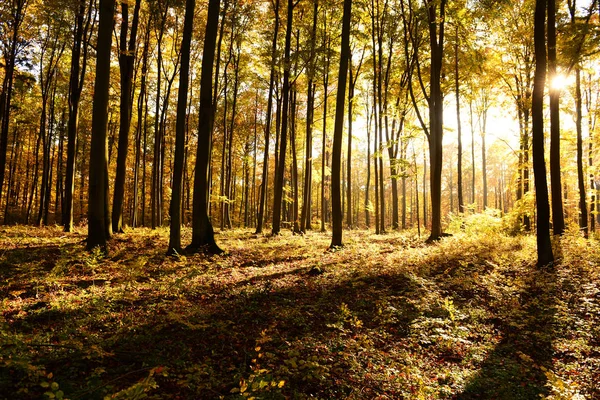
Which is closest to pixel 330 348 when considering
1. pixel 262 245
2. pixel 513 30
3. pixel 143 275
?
pixel 143 275

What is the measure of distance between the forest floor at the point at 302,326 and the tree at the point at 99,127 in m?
0.81

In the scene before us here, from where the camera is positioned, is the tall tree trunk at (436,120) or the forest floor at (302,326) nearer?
the forest floor at (302,326)

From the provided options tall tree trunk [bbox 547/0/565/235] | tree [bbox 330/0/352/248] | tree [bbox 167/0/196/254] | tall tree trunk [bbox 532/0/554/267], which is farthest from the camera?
tree [bbox 330/0/352/248]

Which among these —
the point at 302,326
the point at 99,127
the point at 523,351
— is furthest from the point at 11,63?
the point at 523,351

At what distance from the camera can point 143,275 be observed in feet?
28.8

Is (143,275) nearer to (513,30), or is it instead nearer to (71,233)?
(71,233)

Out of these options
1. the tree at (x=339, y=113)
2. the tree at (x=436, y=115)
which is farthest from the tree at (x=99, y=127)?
the tree at (x=436, y=115)

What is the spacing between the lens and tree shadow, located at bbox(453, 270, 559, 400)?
180 inches

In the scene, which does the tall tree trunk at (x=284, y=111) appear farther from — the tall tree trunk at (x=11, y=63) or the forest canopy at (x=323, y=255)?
the tall tree trunk at (x=11, y=63)

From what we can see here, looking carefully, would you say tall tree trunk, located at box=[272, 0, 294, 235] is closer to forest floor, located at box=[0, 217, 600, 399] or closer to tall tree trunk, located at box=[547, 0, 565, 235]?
forest floor, located at box=[0, 217, 600, 399]

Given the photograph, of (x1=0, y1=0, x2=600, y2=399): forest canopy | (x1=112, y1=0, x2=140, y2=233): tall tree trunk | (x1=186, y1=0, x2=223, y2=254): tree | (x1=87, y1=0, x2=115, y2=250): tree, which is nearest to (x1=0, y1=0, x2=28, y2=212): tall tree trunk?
(x1=0, y1=0, x2=600, y2=399): forest canopy

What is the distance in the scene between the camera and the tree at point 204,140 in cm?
1123

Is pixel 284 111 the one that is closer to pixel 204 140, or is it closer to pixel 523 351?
pixel 204 140

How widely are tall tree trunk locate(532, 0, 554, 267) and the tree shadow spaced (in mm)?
1136
